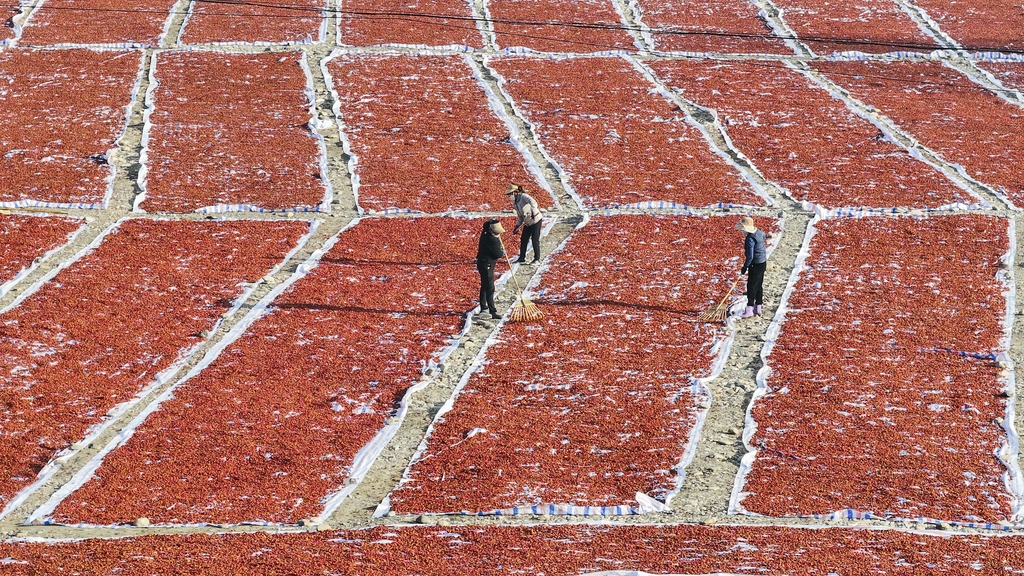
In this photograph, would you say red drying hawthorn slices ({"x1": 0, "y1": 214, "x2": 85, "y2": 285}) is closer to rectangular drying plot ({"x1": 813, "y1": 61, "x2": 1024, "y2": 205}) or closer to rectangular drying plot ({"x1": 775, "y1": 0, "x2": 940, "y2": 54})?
rectangular drying plot ({"x1": 813, "y1": 61, "x2": 1024, "y2": 205})

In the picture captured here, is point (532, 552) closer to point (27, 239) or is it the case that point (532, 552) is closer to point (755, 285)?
point (755, 285)

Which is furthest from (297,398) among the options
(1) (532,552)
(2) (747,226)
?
(2) (747,226)

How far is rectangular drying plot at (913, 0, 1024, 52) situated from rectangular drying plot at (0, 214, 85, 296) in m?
29.1

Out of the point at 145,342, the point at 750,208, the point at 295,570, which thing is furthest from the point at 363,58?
the point at 295,570

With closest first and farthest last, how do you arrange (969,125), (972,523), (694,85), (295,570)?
(295,570) → (972,523) → (969,125) → (694,85)

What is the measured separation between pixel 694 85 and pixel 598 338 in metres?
18.2

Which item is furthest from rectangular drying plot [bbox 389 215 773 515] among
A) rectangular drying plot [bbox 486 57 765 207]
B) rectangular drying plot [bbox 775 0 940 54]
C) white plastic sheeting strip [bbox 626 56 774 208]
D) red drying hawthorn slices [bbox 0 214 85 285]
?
rectangular drying plot [bbox 775 0 940 54]

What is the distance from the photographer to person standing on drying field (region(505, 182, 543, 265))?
63.8 ft

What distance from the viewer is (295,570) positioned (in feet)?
34.4

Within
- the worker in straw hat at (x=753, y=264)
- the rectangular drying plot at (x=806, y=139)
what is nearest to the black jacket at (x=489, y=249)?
the worker in straw hat at (x=753, y=264)

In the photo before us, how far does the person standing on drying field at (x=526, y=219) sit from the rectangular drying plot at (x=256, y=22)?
19.9 meters

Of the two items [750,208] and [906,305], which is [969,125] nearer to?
[750,208]

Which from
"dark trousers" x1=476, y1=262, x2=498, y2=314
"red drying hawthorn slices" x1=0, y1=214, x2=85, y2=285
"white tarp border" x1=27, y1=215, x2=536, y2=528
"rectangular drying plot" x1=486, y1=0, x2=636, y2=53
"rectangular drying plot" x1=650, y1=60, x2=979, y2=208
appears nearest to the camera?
"white tarp border" x1=27, y1=215, x2=536, y2=528

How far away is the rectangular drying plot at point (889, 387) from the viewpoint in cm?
1213
